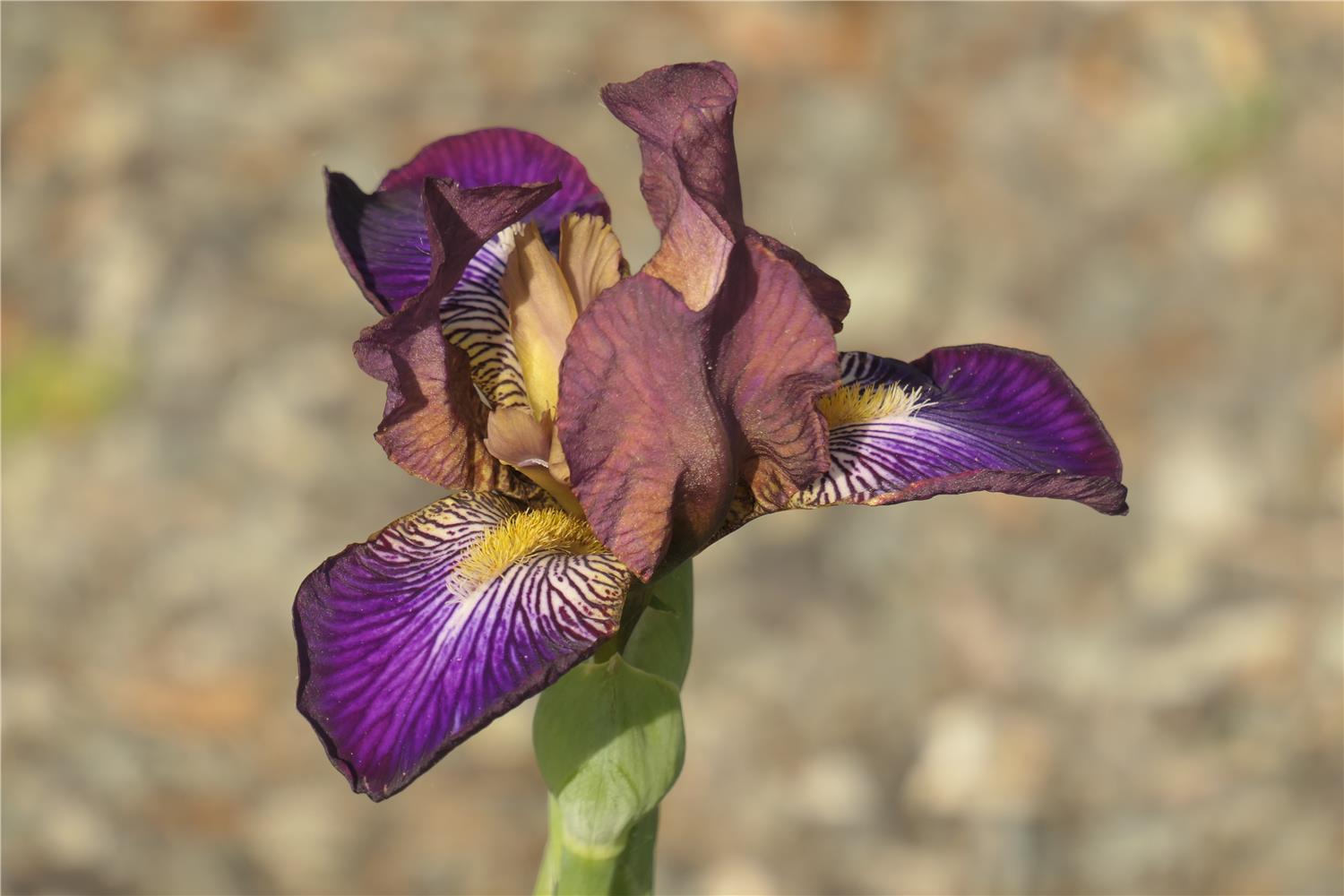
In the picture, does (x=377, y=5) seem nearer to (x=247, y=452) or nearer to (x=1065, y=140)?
(x=247, y=452)

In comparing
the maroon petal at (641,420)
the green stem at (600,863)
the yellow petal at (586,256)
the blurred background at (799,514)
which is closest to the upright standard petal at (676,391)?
the maroon petal at (641,420)

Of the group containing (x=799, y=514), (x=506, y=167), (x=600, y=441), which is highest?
(x=799, y=514)

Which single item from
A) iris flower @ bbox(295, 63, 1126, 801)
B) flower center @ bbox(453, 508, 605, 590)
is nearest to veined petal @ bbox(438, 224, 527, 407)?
iris flower @ bbox(295, 63, 1126, 801)

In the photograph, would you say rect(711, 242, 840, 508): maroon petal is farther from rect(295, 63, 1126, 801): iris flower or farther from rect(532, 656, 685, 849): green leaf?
rect(532, 656, 685, 849): green leaf

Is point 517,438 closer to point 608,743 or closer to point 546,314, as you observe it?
point 546,314

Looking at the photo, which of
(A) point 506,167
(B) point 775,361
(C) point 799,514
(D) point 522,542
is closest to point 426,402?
(D) point 522,542

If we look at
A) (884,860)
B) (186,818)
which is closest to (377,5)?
(186,818)
